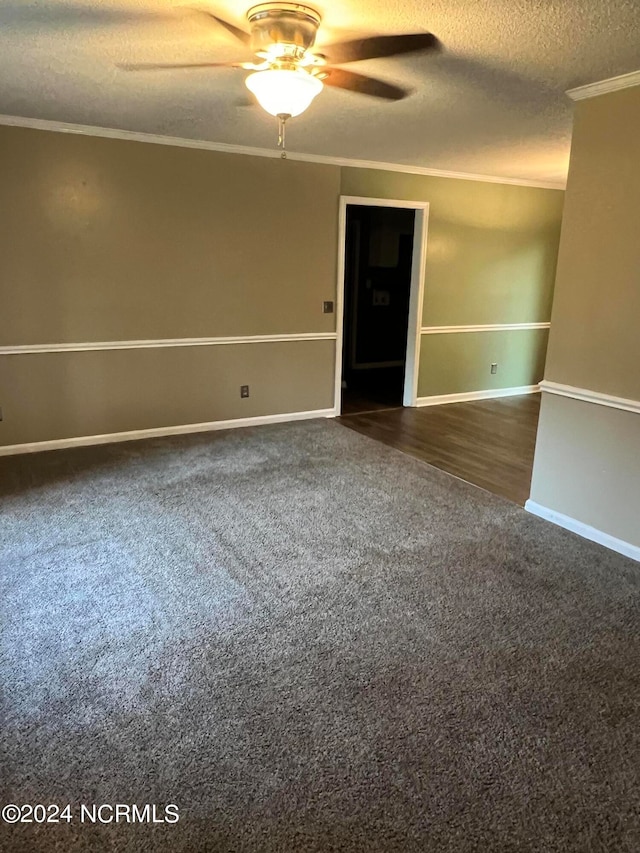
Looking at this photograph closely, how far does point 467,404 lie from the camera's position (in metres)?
6.34

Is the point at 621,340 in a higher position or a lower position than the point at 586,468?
higher

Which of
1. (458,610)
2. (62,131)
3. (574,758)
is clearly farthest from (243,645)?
(62,131)

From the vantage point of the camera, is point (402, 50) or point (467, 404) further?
point (467, 404)

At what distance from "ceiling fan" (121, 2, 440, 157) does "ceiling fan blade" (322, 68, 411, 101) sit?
17 millimetres

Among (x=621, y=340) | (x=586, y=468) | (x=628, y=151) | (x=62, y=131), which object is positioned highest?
(x=62, y=131)

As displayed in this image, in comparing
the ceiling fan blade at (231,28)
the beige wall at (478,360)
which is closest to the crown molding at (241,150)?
the beige wall at (478,360)

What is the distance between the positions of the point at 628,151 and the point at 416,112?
1228mm

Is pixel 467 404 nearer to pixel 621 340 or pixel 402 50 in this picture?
pixel 621 340

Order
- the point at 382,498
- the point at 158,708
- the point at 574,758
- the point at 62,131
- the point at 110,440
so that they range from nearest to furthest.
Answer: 1. the point at 574,758
2. the point at 158,708
3. the point at 382,498
4. the point at 62,131
5. the point at 110,440

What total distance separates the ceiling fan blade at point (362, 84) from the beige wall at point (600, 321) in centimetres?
93

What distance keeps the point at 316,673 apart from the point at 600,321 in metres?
2.23

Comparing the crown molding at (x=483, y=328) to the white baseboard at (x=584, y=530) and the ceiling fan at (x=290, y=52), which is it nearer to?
the white baseboard at (x=584, y=530)

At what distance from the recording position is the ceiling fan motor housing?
2172mm

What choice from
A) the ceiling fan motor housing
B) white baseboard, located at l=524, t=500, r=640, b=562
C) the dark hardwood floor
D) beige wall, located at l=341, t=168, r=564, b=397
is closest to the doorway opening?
beige wall, located at l=341, t=168, r=564, b=397
